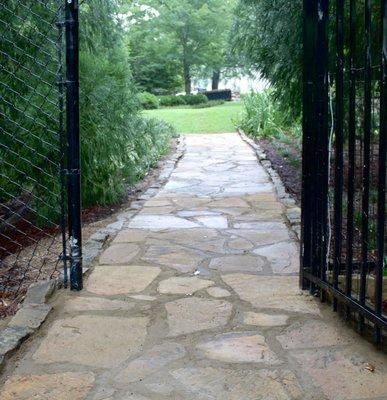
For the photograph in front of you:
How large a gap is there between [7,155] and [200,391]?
11.6 feet

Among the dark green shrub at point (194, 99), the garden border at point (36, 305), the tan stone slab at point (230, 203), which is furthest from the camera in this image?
the dark green shrub at point (194, 99)

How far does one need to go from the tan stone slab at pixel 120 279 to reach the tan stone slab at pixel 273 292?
514 mm

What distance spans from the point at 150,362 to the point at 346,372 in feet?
2.79

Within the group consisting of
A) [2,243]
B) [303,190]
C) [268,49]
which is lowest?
[2,243]

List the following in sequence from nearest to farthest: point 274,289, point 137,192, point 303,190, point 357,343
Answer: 1. point 357,343
2. point 303,190
3. point 274,289
4. point 137,192

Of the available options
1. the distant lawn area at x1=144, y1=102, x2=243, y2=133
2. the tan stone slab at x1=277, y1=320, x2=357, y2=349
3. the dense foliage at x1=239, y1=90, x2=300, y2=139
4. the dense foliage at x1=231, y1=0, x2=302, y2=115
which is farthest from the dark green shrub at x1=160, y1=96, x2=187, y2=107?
the tan stone slab at x1=277, y1=320, x2=357, y2=349

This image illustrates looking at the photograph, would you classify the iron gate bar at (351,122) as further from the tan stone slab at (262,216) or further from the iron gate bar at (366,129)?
the tan stone slab at (262,216)

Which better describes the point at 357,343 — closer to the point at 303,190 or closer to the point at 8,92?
the point at 303,190

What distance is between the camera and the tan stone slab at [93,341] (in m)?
2.58

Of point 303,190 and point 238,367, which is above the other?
point 303,190

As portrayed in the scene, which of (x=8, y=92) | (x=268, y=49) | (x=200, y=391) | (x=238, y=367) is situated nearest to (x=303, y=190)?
(x=238, y=367)

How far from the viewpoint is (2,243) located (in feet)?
17.7

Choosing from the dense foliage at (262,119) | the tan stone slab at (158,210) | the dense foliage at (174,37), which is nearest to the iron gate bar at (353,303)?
the tan stone slab at (158,210)

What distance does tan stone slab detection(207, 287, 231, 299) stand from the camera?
340 cm
